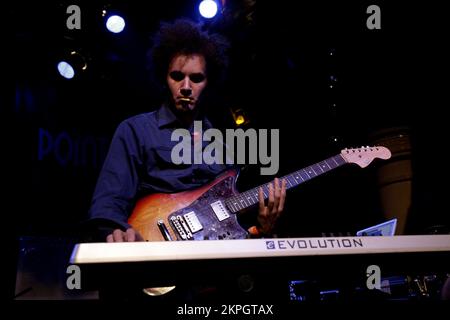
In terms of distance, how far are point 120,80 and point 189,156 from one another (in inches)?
120

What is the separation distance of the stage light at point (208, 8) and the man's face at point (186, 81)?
3.79 feet

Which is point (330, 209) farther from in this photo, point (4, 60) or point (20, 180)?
point (4, 60)

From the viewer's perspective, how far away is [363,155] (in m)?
2.29

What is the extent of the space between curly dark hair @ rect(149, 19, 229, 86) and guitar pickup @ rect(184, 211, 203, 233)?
1.34 metres

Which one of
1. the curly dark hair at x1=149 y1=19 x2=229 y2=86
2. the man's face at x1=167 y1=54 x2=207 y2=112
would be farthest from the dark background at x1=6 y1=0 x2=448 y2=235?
the curly dark hair at x1=149 y1=19 x2=229 y2=86

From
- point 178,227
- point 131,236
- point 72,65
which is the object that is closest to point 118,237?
point 131,236

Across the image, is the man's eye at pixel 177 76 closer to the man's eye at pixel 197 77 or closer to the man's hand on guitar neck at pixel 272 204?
the man's eye at pixel 197 77

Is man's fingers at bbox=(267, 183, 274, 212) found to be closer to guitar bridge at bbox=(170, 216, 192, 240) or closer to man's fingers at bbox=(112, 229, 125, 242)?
guitar bridge at bbox=(170, 216, 192, 240)

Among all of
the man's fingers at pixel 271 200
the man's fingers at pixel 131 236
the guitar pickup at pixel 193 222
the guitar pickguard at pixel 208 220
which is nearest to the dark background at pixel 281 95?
the man's fingers at pixel 271 200

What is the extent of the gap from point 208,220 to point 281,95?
2.01 meters

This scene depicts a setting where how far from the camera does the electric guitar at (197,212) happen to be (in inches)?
73.0

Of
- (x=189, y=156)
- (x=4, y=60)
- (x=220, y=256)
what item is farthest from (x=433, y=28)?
(x=4, y=60)

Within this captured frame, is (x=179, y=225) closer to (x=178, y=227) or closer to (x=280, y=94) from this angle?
(x=178, y=227)

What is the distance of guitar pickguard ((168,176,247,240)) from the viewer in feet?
6.15
